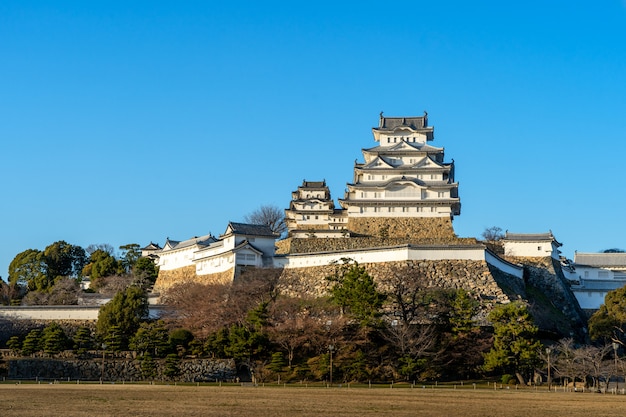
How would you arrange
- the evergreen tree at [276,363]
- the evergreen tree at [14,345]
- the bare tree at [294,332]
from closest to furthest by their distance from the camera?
1. the evergreen tree at [276,363]
2. the bare tree at [294,332]
3. the evergreen tree at [14,345]

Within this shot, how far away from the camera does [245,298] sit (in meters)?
47.4

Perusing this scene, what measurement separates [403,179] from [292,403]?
34.4 metres

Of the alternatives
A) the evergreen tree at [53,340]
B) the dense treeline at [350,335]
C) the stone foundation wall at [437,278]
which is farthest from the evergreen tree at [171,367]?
the stone foundation wall at [437,278]

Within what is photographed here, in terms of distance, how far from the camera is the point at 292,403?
2598cm

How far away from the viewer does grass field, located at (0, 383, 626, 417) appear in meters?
23.1

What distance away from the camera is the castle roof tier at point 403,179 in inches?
2297

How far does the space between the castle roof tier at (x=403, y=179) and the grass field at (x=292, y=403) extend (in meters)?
25.7

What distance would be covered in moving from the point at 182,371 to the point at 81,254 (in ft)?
108

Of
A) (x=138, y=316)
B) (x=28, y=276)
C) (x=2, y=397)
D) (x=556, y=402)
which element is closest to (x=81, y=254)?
(x=28, y=276)

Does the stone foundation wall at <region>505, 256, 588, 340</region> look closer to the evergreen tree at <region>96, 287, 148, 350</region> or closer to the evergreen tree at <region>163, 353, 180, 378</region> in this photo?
the evergreen tree at <region>96, 287, 148, 350</region>

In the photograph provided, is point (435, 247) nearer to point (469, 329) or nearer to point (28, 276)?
point (469, 329)

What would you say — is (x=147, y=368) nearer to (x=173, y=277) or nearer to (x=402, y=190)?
(x=173, y=277)

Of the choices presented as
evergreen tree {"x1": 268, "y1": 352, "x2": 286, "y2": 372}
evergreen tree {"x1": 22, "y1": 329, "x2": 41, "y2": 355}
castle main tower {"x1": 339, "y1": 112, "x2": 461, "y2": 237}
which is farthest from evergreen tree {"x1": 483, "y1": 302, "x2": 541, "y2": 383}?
evergreen tree {"x1": 22, "y1": 329, "x2": 41, "y2": 355}

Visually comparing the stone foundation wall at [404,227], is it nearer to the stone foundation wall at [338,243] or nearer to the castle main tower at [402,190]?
the castle main tower at [402,190]
